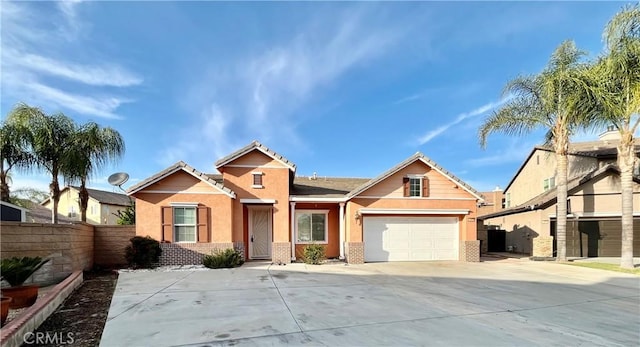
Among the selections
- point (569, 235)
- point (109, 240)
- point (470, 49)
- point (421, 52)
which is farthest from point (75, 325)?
point (569, 235)

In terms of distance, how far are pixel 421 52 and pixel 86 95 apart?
589 inches

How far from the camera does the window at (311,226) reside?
57.0 ft

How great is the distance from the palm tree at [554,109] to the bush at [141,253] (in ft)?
54.5

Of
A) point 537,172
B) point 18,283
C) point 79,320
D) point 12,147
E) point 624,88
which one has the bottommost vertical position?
point 79,320

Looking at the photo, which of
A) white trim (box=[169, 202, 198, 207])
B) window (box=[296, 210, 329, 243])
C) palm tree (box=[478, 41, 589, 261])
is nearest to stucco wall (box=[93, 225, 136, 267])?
white trim (box=[169, 202, 198, 207])

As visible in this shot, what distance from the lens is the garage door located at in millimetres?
16656

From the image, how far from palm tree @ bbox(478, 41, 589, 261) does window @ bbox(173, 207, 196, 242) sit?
14838 millimetres

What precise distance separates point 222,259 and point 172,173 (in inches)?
170

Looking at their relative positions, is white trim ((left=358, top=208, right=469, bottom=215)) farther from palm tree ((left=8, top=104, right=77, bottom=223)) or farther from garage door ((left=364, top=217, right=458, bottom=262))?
palm tree ((left=8, top=104, right=77, bottom=223))

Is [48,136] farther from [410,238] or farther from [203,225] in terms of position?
[410,238]

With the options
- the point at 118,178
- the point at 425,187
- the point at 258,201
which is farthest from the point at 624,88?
the point at 118,178

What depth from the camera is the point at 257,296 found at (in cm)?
849

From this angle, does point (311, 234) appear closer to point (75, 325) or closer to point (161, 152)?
point (161, 152)

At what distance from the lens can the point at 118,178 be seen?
15992 mm
